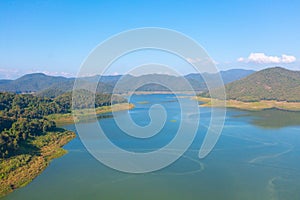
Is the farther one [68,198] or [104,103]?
[104,103]

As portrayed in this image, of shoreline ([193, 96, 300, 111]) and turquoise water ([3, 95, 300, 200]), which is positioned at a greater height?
shoreline ([193, 96, 300, 111])

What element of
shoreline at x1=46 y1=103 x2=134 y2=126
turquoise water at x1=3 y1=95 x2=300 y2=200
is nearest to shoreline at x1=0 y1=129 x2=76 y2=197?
turquoise water at x1=3 y1=95 x2=300 y2=200

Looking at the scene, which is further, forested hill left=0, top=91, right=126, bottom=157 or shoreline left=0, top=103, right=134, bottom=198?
forested hill left=0, top=91, right=126, bottom=157

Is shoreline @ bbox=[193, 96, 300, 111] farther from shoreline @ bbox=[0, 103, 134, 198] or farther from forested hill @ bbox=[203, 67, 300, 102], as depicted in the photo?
shoreline @ bbox=[0, 103, 134, 198]

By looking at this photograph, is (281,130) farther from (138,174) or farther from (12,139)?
(12,139)

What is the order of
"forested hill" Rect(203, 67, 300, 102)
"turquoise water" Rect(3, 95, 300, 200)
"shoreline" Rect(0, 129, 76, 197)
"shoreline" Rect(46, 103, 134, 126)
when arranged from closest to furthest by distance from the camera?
"turquoise water" Rect(3, 95, 300, 200) → "shoreline" Rect(0, 129, 76, 197) → "shoreline" Rect(46, 103, 134, 126) → "forested hill" Rect(203, 67, 300, 102)

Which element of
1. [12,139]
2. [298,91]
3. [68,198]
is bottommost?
[68,198]

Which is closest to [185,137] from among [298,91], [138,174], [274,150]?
[274,150]

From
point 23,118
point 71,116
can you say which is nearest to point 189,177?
point 23,118

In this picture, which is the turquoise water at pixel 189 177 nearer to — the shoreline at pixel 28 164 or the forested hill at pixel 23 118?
the shoreline at pixel 28 164
